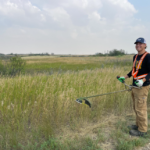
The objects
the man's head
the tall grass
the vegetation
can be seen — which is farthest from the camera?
the vegetation

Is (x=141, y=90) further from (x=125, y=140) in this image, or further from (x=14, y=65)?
(x=14, y=65)

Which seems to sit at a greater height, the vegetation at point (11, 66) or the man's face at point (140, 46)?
the man's face at point (140, 46)

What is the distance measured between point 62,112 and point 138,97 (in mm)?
1638

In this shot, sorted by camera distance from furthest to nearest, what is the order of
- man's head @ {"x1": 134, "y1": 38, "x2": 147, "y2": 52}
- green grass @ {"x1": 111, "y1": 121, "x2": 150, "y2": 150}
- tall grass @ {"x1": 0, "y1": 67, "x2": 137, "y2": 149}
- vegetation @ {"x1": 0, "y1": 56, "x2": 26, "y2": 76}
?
vegetation @ {"x1": 0, "y1": 56, "x2": 26, "y2": 76}
man's head @ {"x1": 134, "y1": 38, "x2": 147, "y2": 52}
tall grass @ {"x1": 0, "y1": 67, "x2": 137, "y2": 149}
green grass @ {"x1": 111, "y1": 121, "x2": 150, "y2": 150}

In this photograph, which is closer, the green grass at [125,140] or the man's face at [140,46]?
the green grass at [125,140]

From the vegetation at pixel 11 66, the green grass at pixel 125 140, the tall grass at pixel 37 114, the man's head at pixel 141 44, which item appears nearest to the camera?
the green grass at pixel 125 140

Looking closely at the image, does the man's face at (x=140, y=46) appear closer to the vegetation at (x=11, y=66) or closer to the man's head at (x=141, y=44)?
the man's head at (x=141, y=44)

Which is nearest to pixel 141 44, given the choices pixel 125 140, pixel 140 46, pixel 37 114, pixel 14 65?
pixel 140 46

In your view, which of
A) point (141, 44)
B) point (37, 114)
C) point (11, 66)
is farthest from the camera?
point (11, 66)

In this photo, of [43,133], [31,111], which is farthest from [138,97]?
[31,111]

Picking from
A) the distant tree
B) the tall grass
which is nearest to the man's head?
the tall grass

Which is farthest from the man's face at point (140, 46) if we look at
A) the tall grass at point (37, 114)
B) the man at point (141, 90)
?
the tall grass at point (37, 114)

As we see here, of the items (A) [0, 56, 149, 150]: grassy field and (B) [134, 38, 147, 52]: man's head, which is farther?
(B) [134, 38, 147, 52]: man's head

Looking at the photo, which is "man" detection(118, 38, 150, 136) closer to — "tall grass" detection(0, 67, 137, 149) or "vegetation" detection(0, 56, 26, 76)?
"tall grass" detection(0, 67, 137, 149)
